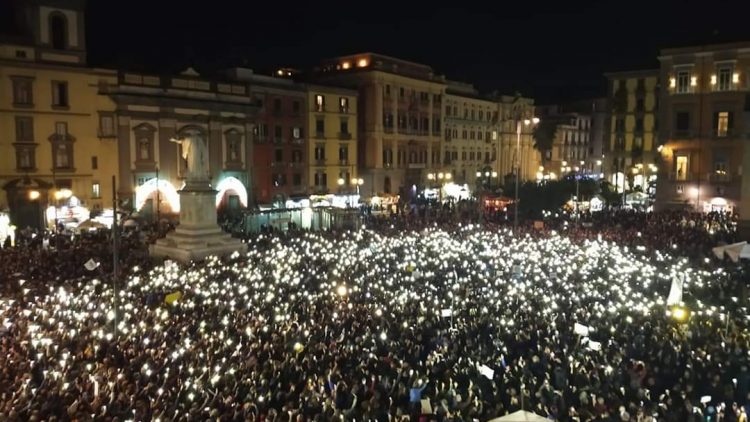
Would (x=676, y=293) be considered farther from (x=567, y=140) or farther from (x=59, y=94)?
(x=567, y=140)

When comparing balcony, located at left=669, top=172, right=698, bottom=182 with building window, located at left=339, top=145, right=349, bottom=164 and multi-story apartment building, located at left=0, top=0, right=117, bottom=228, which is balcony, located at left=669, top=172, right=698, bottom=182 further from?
multi-story apartment building, located at left=0, top=0, right=117, bottom=228

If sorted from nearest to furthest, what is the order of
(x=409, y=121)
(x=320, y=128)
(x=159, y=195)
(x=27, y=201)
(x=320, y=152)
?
(x=159, y=195) → (x=27, y=201) → (x=320, y=128) → (x=320, y=152) → (x=409, y=121)

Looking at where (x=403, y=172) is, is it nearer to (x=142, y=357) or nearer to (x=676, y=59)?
(x=676, y=59)

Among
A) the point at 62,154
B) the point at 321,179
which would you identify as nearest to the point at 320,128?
the point at 321,179

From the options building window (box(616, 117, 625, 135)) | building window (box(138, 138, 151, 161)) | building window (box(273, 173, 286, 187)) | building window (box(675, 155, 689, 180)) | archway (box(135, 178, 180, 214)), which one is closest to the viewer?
archway (box(135, 178, 180, 214))

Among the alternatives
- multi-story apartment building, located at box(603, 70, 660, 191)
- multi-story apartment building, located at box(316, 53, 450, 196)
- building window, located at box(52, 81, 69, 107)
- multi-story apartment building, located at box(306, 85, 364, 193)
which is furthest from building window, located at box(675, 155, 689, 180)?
building window, located at box(52, 81, 69, 107)

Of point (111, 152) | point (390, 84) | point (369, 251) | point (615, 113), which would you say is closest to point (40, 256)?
point (369, 251)
